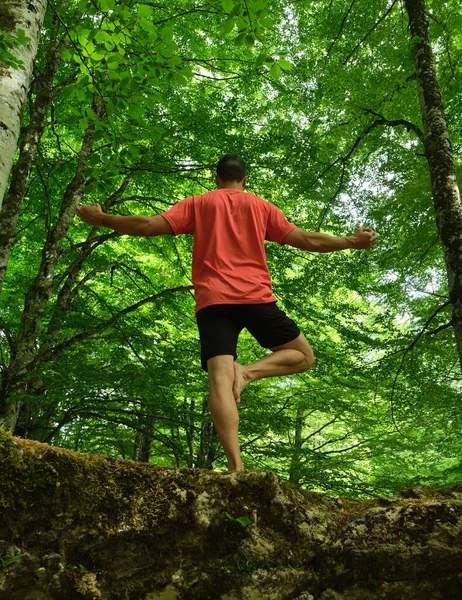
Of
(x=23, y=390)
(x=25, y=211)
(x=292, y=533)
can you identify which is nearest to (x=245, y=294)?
(x=292, y=533)

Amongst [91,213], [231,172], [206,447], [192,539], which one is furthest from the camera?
[206,447]

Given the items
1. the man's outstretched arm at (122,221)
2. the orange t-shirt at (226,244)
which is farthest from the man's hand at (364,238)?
the man's outstretched arm at (122,221)

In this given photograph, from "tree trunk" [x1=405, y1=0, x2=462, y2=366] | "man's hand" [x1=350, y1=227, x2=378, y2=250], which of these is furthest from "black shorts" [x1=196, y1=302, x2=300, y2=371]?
"tree trunk" [x1=405, y1=0, x2=462, y2=366]

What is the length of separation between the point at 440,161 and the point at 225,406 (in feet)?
13.0

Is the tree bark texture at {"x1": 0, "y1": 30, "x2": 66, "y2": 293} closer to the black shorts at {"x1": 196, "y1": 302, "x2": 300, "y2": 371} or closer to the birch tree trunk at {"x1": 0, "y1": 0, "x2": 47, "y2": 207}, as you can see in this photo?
the birch tree trunk at {"x1": 0, "y1": 0, "x2": 47, "y2": 207}

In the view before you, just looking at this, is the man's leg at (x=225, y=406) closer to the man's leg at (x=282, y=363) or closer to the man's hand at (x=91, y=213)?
the man's leg at (x=282, y=363)

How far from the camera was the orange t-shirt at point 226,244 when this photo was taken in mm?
2666

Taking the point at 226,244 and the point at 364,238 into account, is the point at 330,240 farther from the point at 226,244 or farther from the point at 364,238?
the point at 226,244

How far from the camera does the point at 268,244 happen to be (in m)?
7.38

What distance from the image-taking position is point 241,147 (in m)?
6.86

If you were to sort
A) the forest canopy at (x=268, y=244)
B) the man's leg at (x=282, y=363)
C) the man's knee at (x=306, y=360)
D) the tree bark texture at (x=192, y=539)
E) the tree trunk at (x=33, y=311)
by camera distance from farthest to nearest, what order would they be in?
the forest canopy at (x=268, y=244) → the tree trunk at (x=33, y=311) → the man's knee at (x=306, y=360) → the man's leg at (x=282, y=363) → the tree bark texture at (x=192, y=539)

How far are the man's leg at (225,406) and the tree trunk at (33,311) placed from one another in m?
3.48

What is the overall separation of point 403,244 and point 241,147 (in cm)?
282

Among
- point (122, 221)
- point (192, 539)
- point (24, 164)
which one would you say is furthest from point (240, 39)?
point (24, 164)
